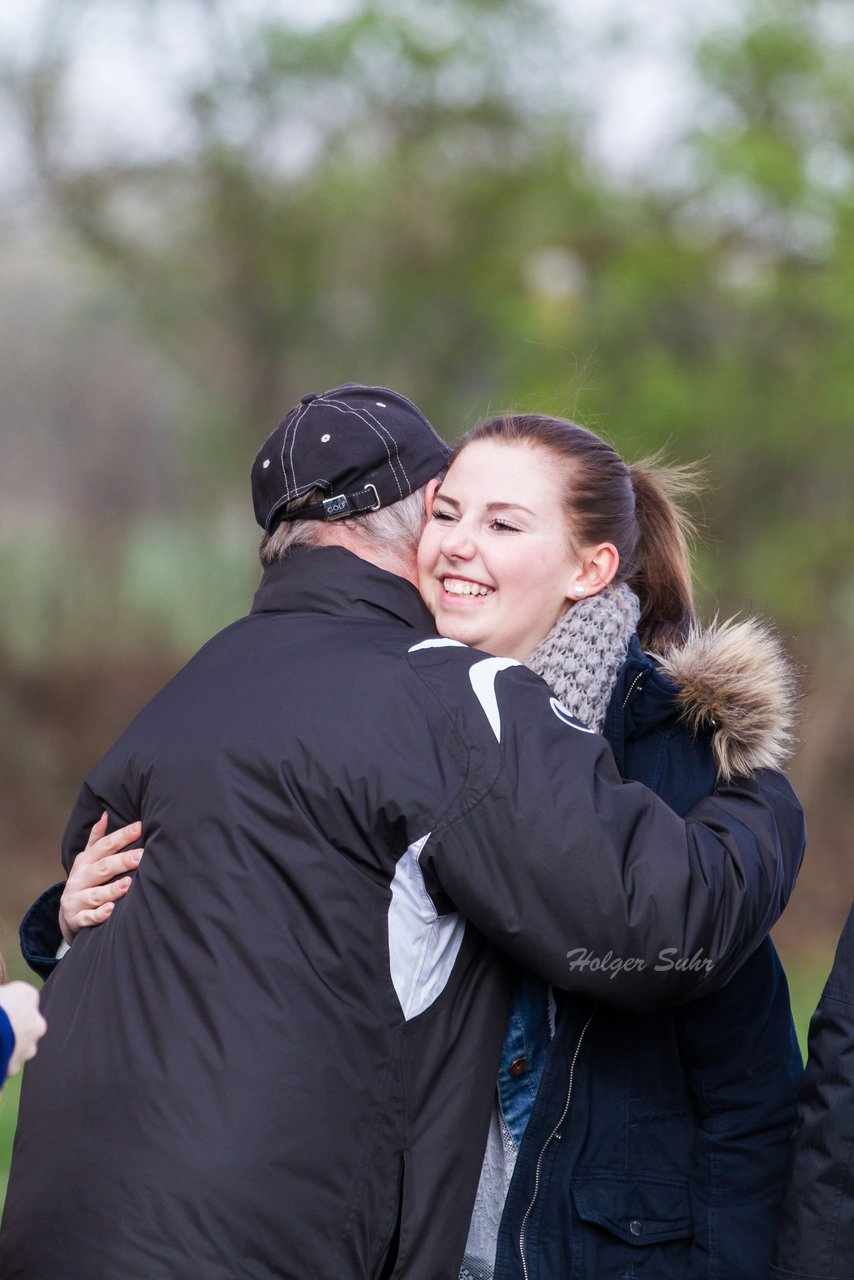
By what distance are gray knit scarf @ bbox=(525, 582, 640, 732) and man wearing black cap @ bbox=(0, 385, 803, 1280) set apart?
0.75 feet

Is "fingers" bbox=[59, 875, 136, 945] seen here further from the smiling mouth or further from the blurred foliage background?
the blurred foliage background

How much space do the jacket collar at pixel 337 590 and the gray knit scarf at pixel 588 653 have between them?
24 centimetres

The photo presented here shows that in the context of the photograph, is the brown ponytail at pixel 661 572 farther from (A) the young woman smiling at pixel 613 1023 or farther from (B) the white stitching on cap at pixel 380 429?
(B) the white stitching on cap at pixel 380 429

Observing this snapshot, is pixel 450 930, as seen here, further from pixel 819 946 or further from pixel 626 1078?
pixel 819 946

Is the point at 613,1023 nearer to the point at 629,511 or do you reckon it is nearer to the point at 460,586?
the point at 460,586

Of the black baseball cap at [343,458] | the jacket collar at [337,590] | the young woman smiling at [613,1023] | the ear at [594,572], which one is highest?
the black baseball cap at [343,458]

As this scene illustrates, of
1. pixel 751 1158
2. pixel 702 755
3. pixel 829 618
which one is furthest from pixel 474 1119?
pixel 829 618

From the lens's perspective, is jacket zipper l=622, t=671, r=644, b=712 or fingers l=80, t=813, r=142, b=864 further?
jacket zipper l=622, t=671, r=644, b=712

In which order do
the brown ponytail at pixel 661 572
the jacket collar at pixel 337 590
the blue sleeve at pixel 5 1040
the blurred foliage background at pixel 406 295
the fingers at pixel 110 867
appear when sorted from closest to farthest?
the blue sleeve at pixel 5 1040
the fingers at pixel 110 867
the jacket collar at pixel 337 590
the brown ponytail at pixel 661 572
the blurred foliage background at pixel 406 295

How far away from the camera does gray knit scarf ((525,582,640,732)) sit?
254 cm
